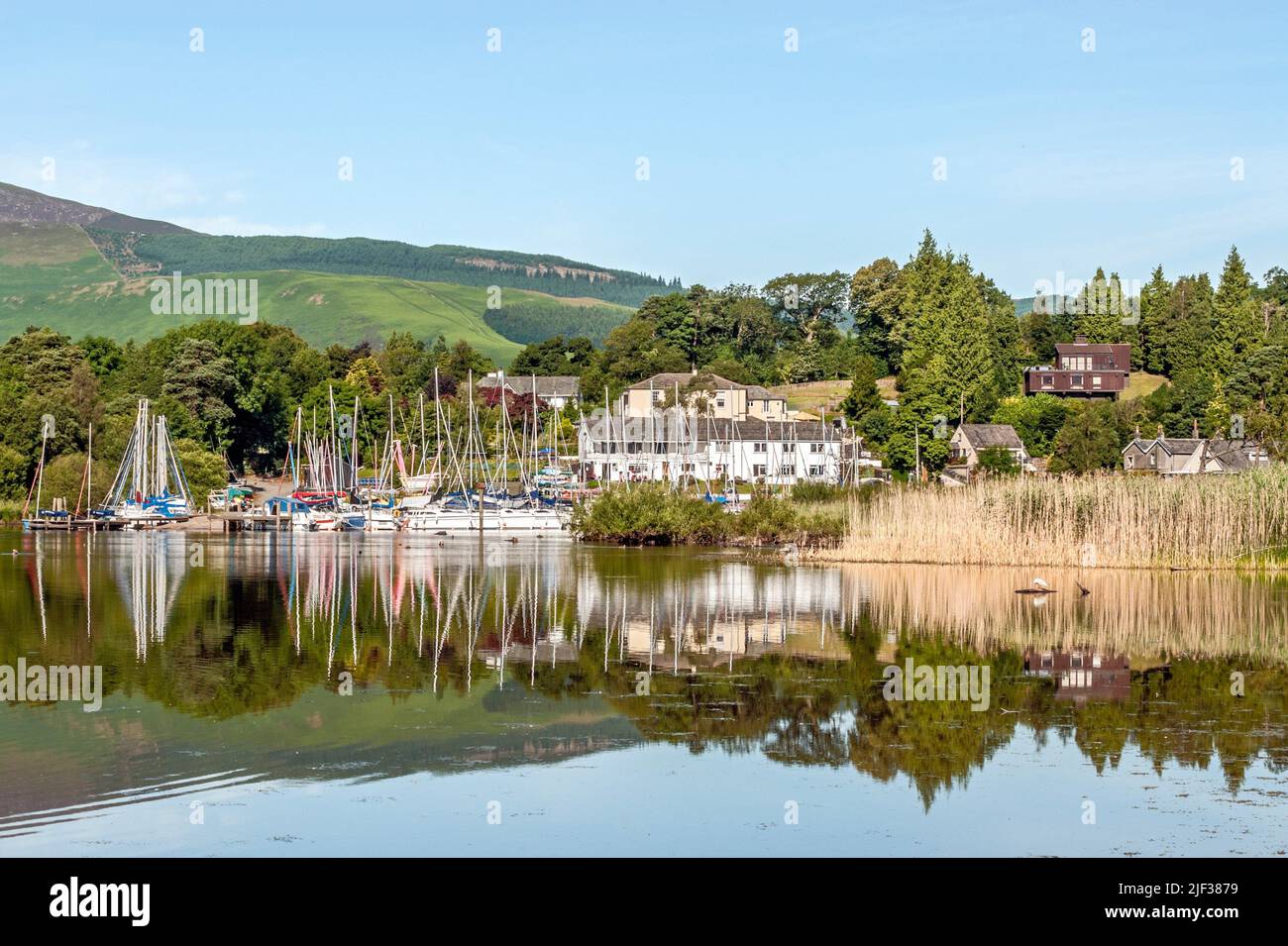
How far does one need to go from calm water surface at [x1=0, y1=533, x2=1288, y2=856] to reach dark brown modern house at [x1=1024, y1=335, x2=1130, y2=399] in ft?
327

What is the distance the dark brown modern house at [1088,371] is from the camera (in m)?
135

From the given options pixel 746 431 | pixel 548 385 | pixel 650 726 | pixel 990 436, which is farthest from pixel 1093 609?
pixel 548 385

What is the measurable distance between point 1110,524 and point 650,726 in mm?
26783

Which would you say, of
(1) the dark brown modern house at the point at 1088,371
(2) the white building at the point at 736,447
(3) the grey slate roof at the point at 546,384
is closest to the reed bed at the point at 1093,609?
(2) the white building at the point at 736,447

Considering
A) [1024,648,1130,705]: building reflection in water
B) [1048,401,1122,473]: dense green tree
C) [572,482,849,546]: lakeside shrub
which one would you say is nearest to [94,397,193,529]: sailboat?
[572,482,849,546]: lakeside shrub

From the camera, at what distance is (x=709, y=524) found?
6512 cm

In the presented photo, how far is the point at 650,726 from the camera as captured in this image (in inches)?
797

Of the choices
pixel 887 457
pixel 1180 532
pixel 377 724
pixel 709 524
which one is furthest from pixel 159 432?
pixel 377 724

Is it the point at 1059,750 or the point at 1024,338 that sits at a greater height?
the point at 1024,338

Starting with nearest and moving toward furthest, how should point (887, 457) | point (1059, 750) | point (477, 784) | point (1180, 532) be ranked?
point (477, 784) < point (1059, 750) < point (1180, 532) < point (887, 457)

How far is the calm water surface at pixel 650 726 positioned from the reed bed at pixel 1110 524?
13.1 feet

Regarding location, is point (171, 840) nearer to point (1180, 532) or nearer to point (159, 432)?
point (1180, 532)
